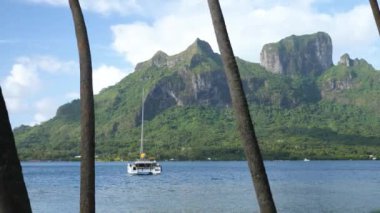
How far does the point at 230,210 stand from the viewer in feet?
156

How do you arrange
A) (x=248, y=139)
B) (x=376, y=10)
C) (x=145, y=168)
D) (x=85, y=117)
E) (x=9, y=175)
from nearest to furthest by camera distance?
1. (x=9, y=175)
2. (x=248, y=139)
3. (x=85, y=117)
4. (x=376, y=10)
5. (x=145, y=168)

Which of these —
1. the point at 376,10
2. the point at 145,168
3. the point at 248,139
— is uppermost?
the point at 145,168

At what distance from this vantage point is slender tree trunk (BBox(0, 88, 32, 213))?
4.57 m

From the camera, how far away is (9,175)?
4613mm

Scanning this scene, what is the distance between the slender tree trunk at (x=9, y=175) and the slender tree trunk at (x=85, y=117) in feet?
12.0

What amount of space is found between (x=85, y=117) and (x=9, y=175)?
383cm

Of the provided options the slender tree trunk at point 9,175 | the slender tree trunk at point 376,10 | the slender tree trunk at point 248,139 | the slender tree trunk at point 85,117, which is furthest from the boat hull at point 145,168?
the slender tree trunk at point 9,175

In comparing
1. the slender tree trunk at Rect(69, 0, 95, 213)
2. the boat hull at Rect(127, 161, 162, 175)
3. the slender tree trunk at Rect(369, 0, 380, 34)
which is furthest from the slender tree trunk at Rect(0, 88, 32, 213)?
the boat hull at Rect(127, 161, 162, 175)

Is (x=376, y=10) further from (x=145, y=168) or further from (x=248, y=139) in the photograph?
(x=145, y=168)

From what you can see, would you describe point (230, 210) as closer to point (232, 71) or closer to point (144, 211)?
point (144, 211)

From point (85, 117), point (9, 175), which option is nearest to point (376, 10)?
point (85, 117)

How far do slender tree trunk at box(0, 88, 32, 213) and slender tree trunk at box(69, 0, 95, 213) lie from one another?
365 cm

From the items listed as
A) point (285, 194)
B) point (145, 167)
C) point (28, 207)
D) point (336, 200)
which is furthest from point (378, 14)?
point (145, 167)

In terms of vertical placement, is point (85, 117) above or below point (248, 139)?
above
